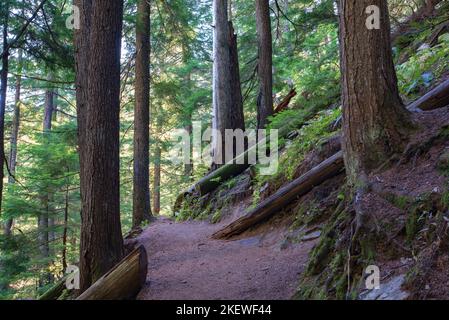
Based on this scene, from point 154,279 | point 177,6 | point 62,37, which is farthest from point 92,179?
point 177,6

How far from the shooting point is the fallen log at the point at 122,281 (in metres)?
5.43

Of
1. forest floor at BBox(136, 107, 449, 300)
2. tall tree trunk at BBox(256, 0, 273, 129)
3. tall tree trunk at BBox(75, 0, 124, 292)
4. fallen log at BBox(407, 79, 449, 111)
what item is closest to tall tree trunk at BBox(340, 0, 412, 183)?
forest floor at BBox(136, 107, 449, 300)

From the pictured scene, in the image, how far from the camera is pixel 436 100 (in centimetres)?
617

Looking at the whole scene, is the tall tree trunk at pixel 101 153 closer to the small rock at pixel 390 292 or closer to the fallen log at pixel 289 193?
the fallen log at pixel 289 193

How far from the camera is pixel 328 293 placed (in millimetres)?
4008

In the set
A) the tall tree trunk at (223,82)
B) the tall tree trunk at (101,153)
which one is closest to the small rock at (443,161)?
the tall tree trunk at (101,153)

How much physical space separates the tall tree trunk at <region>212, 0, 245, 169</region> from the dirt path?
16.8ft

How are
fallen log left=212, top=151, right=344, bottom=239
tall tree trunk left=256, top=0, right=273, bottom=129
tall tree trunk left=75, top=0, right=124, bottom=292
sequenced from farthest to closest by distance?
1. tall tree trunk left=256, top=0, right=273, bottom=129
2. fallen log left=212, top=151, right=344, bottom=239
3. tall tree trunk left=75, top=0, right=124, bottom=292

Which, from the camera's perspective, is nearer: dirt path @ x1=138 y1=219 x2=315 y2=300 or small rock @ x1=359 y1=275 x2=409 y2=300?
small rock @ x1=359 y1=275 x2=409 y2=300

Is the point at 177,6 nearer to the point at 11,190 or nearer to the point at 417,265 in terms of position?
the point at 11,190

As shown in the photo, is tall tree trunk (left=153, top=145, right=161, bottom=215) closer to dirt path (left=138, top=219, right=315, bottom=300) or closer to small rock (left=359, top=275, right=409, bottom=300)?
dirt path (left=138, top=219, right=315, bottom=300)

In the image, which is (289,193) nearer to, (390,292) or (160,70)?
(390,292)

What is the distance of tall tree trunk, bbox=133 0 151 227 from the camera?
39.8 feet

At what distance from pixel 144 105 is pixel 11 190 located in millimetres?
6984
